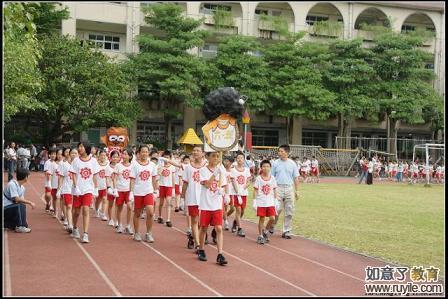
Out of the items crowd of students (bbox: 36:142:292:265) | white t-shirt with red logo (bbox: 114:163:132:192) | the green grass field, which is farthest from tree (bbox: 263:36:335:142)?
white t-shirt with red logo (bbox: 114:163:132:192)

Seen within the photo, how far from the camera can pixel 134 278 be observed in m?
6.76

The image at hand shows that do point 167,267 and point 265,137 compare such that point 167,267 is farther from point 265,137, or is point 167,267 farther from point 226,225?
point 265,137

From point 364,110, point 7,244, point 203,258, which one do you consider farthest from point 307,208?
point 364,110

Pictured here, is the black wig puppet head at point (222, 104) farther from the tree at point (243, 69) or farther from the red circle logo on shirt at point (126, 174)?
the tree at point (243, 69)

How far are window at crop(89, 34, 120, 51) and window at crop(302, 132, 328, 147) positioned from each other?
15.7 m

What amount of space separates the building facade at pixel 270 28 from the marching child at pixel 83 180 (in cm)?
2633

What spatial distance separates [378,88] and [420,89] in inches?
130

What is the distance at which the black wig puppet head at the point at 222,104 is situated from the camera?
859 cm

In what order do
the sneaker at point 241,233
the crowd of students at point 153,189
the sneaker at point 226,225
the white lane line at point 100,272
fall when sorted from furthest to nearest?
the sneaker at point 226,225 < the sneaker at point 241,233 < the crowd of students at point 153,189 < the white lane line at point 100,272

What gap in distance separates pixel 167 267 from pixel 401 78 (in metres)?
35.6

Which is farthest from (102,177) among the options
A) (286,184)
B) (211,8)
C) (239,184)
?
(211,8)

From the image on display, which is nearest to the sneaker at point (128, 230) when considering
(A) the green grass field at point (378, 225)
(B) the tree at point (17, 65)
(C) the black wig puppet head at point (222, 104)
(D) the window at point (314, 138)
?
(C) the black wig puppet head at point (222, 104)

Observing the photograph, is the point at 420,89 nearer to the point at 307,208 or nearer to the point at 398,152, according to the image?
the point at 398,152

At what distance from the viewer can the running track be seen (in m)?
6.33
